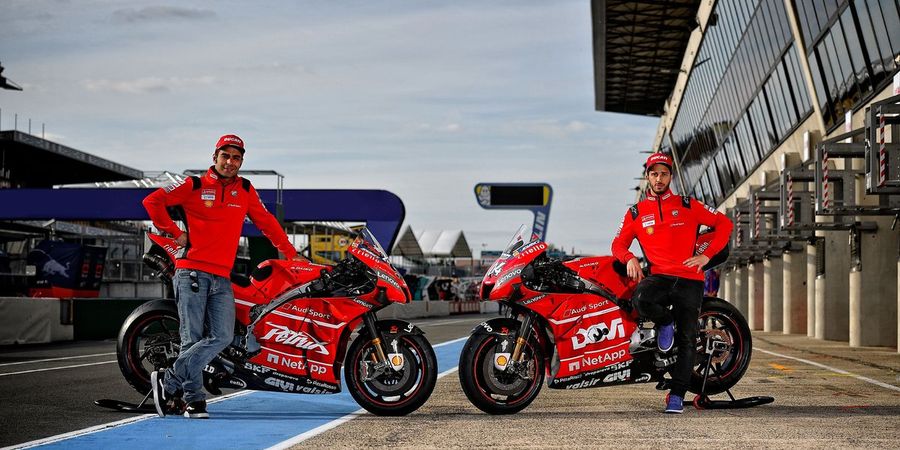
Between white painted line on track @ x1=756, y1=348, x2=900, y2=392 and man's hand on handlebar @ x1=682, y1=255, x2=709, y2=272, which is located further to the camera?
white painted line on track @ x1=756, y1=348, x2=900, y2=392

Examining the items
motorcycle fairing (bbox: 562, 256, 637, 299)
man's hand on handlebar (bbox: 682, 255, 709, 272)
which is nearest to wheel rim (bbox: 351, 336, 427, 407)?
motorcycle fairing (bbox: 562, 256, 637, 299)

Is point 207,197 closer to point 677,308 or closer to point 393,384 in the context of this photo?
point 393,384

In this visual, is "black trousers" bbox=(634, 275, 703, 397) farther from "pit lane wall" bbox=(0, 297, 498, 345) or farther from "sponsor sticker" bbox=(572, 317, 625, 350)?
"pit lane wall" bbox=(0, 297, 498, 345)

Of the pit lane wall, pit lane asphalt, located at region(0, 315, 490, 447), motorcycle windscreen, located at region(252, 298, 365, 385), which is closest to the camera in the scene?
pit lane asphalt, located at region(0, 315, 490, 447)

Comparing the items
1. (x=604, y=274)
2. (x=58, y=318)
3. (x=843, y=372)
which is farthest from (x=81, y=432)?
(x=58, y=318)

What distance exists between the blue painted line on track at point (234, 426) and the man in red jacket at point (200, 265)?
0.27 m

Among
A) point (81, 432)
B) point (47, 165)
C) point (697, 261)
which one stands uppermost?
point (47, 165)

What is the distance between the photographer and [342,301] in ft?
28.5

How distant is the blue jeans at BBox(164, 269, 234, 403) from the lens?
840 centimetres

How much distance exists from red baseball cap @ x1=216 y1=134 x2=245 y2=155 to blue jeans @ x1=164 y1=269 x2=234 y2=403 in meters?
0.92

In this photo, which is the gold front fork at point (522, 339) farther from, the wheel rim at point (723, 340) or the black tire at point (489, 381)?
the wheel rim at point (723, 340)

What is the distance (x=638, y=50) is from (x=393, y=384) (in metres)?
55.8

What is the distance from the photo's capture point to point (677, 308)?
904 centimetres

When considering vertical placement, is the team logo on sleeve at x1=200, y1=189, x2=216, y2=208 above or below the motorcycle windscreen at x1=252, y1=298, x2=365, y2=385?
above
